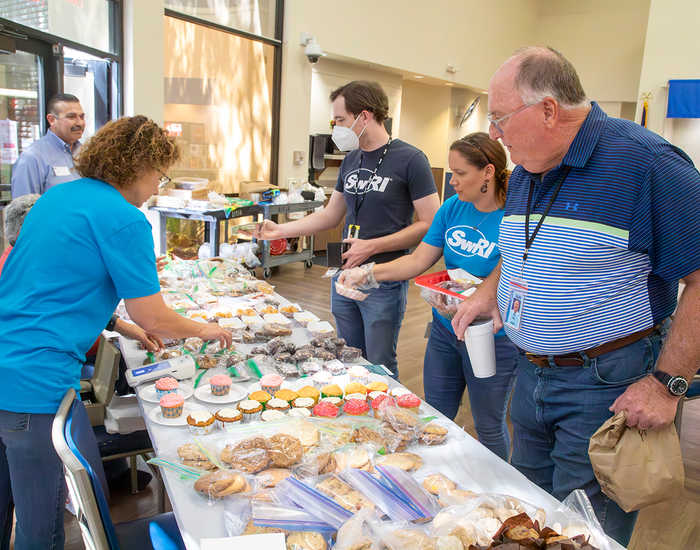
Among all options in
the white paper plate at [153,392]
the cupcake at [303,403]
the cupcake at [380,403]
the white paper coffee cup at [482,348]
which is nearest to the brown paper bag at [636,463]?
the white paper coffee cup at [482,348]

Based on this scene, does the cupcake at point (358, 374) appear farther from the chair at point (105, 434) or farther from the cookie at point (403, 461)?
the chair at point (105, 434)

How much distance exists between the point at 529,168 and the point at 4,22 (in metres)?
4.28

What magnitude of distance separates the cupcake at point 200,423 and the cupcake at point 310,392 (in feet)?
0.99

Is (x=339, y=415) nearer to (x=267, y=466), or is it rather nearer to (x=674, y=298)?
(x=267, y=466)

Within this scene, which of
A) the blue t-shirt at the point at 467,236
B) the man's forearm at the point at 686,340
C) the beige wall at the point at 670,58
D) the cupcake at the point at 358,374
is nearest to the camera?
the man's forearm at the point at 686,340

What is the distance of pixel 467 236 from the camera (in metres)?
2.21

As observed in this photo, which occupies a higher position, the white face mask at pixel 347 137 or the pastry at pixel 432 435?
the white face mask at pixel 347 137

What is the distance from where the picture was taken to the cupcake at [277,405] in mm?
1702

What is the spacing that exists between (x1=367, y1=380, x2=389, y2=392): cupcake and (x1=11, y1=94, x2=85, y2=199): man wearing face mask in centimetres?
342

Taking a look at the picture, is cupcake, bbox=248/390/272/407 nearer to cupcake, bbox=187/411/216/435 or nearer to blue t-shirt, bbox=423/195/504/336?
cupcake, bbox=187/411/216/435

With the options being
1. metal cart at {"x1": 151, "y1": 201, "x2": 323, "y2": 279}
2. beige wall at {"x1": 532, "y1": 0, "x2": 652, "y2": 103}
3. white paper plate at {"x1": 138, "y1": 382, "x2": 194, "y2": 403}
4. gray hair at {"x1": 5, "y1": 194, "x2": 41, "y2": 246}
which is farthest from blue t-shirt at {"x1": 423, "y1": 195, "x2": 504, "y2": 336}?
beige wall at {"x1": 532, "y1": 0, "x2": 652, "y2": 103}

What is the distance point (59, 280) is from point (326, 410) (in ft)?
2.74

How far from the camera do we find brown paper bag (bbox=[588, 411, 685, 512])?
1.26 meters

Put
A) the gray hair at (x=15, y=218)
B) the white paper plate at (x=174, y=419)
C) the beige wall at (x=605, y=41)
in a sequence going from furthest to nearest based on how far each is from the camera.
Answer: the beige wall at (x=605, y=41) < the gray hair at (x=15, y=218) < the white paper plate at (x=174, y=419)
